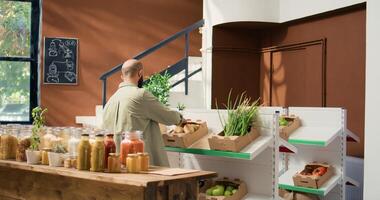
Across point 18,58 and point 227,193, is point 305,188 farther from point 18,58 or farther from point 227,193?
point 18,58

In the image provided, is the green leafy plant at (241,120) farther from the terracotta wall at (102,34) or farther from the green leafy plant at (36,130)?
the terracotta wall at (102,34)

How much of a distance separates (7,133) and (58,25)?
5.44 m

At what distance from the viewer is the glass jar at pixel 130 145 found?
10.9 feet

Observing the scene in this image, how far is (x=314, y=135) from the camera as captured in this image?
507cm

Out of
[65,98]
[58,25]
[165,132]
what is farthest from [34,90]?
[165,132]

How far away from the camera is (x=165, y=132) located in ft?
16.1

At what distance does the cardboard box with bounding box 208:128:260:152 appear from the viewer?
4.11 metres

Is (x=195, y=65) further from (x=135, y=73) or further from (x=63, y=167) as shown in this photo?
(x=63, y=167)

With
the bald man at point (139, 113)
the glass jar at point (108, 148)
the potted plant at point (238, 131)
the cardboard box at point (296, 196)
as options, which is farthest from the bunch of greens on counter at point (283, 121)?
the glass jar at point (108, 148)

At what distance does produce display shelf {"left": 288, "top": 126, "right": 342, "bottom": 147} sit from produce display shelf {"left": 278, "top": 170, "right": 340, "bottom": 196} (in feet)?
1.48

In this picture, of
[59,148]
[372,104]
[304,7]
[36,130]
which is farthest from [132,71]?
[304,7]

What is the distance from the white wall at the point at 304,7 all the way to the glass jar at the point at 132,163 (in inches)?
168

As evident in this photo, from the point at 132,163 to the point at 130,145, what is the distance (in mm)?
118

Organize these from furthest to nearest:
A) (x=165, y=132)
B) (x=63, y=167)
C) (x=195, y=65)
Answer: (x=195, y=65)
(x=165, y=132)
(x=63, y=167)
